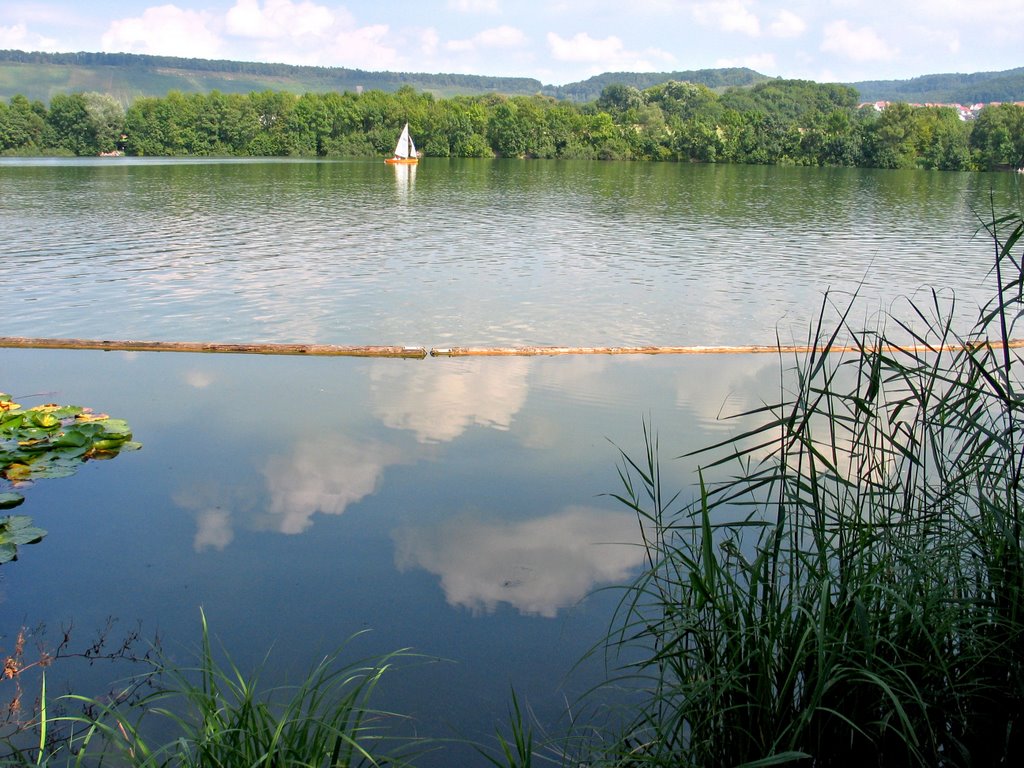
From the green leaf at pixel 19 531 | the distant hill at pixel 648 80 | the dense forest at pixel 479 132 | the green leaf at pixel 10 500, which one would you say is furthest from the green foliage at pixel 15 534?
the distant hill at pixel 648 80

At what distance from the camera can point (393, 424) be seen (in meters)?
5.72

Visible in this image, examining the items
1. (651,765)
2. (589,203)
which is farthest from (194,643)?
(589,203)

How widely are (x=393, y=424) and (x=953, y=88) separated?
197 metres

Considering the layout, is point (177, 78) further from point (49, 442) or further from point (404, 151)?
point (49, 442)

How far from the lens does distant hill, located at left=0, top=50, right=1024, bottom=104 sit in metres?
126

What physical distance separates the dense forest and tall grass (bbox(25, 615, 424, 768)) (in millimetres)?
58186

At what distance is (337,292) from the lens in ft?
34.3

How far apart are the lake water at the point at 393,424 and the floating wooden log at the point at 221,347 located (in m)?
0.11

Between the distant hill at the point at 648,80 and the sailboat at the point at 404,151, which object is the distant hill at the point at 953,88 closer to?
the distant hill at the point at 648,80

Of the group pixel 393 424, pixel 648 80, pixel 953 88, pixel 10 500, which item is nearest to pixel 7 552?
pixel 10 500

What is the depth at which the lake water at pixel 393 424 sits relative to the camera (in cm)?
346

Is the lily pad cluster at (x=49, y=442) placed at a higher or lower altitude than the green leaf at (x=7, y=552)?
higher

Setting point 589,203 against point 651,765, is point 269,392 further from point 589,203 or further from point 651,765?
point 589,203

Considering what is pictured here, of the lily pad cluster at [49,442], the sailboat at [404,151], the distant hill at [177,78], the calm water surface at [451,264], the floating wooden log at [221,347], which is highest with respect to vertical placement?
the distant hill at [177,78]
